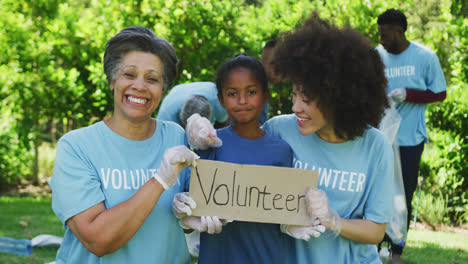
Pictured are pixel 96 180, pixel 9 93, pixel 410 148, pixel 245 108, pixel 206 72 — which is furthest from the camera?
pixel 9 93

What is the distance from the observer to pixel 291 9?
8.07 m

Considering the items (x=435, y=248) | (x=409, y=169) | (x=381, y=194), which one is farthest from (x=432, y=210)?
(x=381, y=194)

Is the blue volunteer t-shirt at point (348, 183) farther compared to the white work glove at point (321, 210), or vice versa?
the blue volunteer t-shirt at point (348, 183)

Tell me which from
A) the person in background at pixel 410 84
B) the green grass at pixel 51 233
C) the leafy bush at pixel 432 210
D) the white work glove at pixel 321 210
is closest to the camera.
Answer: the white work glove at pixel 321 210

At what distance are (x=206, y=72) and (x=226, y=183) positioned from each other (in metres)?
4.41

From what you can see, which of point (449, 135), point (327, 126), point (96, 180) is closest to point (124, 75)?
point (96, 180)

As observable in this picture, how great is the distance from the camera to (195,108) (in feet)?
12.4

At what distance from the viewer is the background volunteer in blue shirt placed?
2.09 metres

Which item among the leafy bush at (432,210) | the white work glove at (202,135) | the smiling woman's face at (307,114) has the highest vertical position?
the smiling woman's face at (307,114)

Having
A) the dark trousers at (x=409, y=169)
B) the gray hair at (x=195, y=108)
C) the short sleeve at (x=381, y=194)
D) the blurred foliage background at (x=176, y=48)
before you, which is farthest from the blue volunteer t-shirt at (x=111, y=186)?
the blurred foliage background at (x=176, y=48)

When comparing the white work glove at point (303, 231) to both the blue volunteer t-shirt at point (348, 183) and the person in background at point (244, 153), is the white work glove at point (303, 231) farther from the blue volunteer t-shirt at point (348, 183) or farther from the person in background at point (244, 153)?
the blue volunteer t-shirt at point (348, 183)

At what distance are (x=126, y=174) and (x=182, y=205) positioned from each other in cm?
27

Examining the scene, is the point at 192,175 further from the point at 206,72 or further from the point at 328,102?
the point at 206,72

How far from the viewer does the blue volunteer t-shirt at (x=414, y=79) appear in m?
4.39
